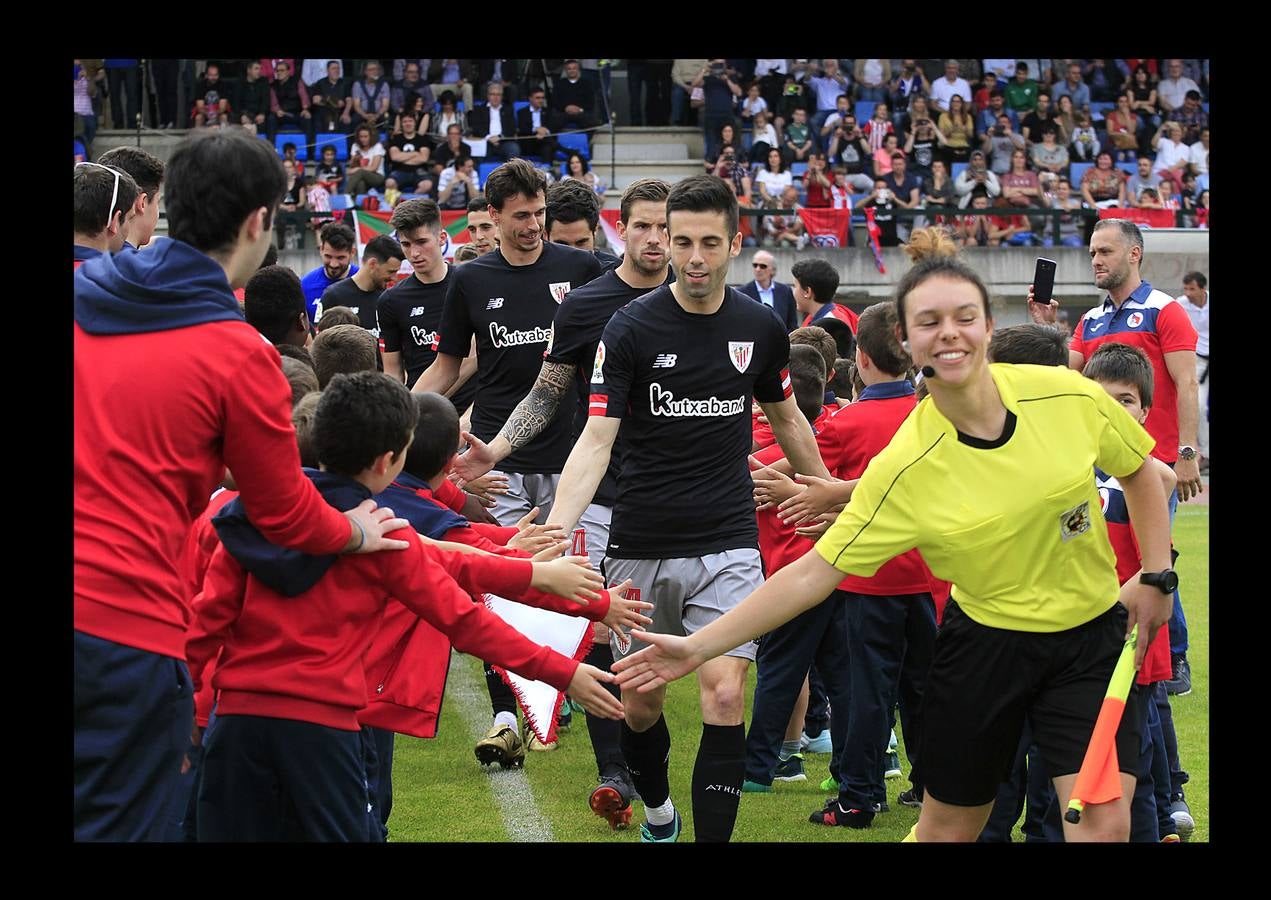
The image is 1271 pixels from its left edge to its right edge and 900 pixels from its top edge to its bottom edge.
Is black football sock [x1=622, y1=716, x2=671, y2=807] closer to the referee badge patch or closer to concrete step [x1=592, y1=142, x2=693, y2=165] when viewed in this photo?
the referee badge patch

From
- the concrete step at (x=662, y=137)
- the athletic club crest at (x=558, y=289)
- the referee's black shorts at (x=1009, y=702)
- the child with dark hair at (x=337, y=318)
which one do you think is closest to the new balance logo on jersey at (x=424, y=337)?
the child with dark hair at (x=337, y=318)

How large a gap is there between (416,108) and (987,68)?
1211 cm

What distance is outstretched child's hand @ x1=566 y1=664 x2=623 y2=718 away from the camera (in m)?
4.47

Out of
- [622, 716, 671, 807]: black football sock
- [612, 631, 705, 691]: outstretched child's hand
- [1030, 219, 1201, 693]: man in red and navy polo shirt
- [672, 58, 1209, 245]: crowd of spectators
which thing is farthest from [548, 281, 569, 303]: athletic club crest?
[672, 58, 1209, 245]: crowd of spectators

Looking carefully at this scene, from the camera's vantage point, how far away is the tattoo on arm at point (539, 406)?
6.68 metres

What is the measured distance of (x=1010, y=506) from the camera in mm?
4387

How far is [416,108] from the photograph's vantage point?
87.6 ft

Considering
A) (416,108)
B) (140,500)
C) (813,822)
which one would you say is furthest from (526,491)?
(416,108)

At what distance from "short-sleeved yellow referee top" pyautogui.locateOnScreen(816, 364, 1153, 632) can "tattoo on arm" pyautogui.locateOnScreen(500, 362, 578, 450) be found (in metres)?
2.40

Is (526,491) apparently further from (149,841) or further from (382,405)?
(149,841)

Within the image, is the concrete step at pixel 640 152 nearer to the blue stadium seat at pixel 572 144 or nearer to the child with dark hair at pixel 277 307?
the blue stadium seat at pixel 572 144

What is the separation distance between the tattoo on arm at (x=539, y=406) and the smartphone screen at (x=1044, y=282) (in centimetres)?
265

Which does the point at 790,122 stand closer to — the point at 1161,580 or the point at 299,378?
the point at 299,378

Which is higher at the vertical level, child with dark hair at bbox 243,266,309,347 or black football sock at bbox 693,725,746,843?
child with dark hair at bbox 243,266,309,347
